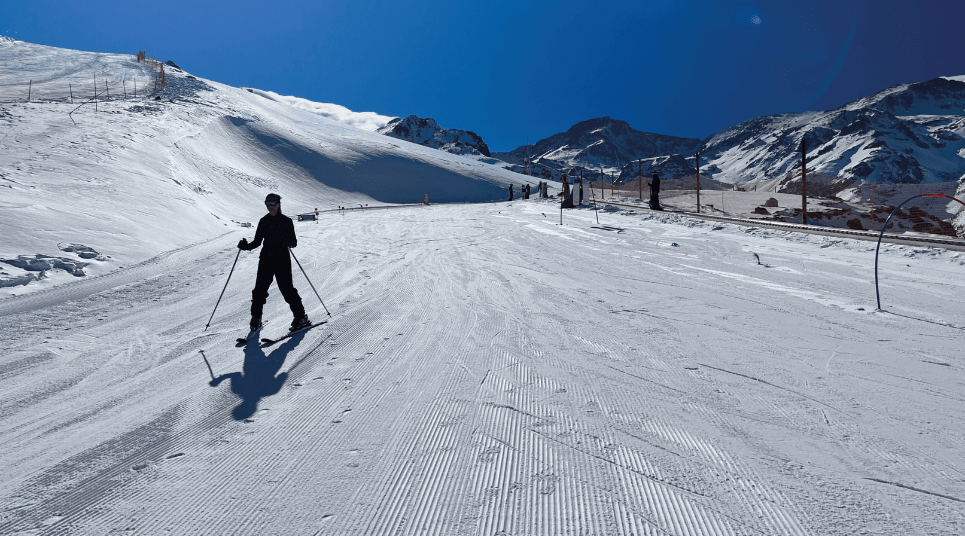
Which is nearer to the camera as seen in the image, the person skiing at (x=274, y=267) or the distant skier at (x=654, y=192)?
the person skiing at (x=274, y=267)

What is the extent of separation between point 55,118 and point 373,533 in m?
35.1

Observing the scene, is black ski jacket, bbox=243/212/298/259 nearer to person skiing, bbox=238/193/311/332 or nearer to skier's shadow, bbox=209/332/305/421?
person skiing, bbox=238/193/311/332

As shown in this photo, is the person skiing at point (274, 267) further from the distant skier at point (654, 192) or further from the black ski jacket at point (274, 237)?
the distant skier at point (654, 192)

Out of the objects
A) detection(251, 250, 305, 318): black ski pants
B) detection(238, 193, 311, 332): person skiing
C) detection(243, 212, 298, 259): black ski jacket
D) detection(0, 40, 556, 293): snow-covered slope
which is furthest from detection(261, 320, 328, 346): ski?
detection(0, 40, 556, 293): snow-covered slope

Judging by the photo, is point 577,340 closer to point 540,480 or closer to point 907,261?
point 540,480

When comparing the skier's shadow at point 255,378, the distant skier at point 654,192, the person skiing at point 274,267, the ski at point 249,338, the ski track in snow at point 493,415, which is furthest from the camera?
the distant skier at point 654,192

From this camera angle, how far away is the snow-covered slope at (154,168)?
10.5m

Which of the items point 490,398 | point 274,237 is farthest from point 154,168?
point 490,398

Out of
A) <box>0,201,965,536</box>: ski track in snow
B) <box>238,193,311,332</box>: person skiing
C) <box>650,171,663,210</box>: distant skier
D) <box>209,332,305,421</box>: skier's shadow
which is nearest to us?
<box>0,201,965,536</box>: ski track in snow

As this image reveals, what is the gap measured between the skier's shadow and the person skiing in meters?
0.64

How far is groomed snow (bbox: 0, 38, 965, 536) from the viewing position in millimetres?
2461

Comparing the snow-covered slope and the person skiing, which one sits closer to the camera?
the person skiing

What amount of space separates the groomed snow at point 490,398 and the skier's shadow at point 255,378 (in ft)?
0.10

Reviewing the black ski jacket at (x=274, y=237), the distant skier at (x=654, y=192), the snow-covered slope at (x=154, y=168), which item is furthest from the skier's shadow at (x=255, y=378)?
the distant skier at (x=654, y=192)
